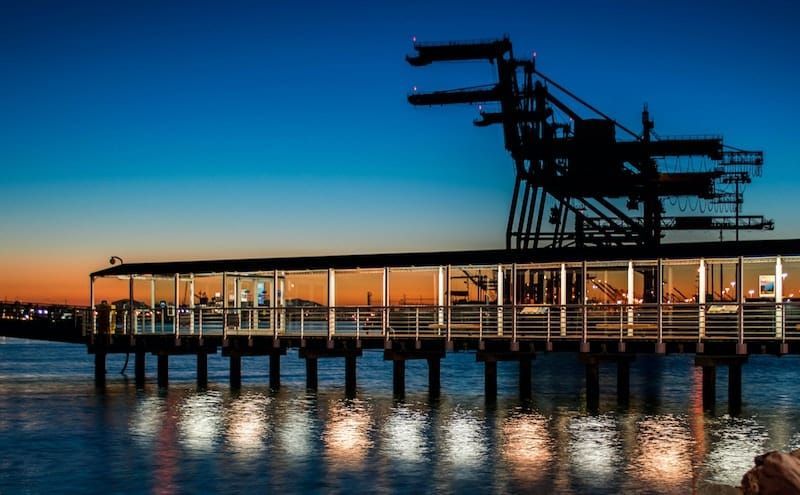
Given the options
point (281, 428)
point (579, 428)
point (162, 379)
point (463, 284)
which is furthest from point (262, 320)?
point (579, 428)

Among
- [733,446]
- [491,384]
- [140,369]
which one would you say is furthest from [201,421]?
[140,369]

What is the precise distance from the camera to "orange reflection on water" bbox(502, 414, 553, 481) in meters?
26.6

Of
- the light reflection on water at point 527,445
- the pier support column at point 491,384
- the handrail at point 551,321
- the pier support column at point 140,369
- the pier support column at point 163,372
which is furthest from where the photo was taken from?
the pier support column at point 140,369

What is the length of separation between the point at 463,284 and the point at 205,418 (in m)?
11.8

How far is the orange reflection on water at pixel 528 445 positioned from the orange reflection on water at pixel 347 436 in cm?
382

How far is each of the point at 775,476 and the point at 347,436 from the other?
15.4 m

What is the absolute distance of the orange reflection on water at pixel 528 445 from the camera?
26634 mm

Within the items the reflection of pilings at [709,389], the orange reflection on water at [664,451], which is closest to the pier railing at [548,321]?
the reflection of pilings at [709,389]

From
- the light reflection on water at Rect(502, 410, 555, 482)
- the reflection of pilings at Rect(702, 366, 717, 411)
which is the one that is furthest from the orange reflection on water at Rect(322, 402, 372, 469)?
the reflection of pilings at Rect(702, 366, 717, 411)

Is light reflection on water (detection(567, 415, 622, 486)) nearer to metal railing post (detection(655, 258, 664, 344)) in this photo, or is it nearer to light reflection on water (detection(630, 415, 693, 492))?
light reflection on water (detection(630, 415, 693, 492))

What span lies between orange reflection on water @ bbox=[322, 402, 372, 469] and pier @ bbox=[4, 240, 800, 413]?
257 cm

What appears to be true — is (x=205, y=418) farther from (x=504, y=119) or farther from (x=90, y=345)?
(x=504, y=119)

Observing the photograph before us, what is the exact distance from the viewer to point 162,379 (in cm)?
5009

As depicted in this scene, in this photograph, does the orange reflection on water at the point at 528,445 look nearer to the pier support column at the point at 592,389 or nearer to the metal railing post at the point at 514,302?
the pier support column at the point at 592,389
